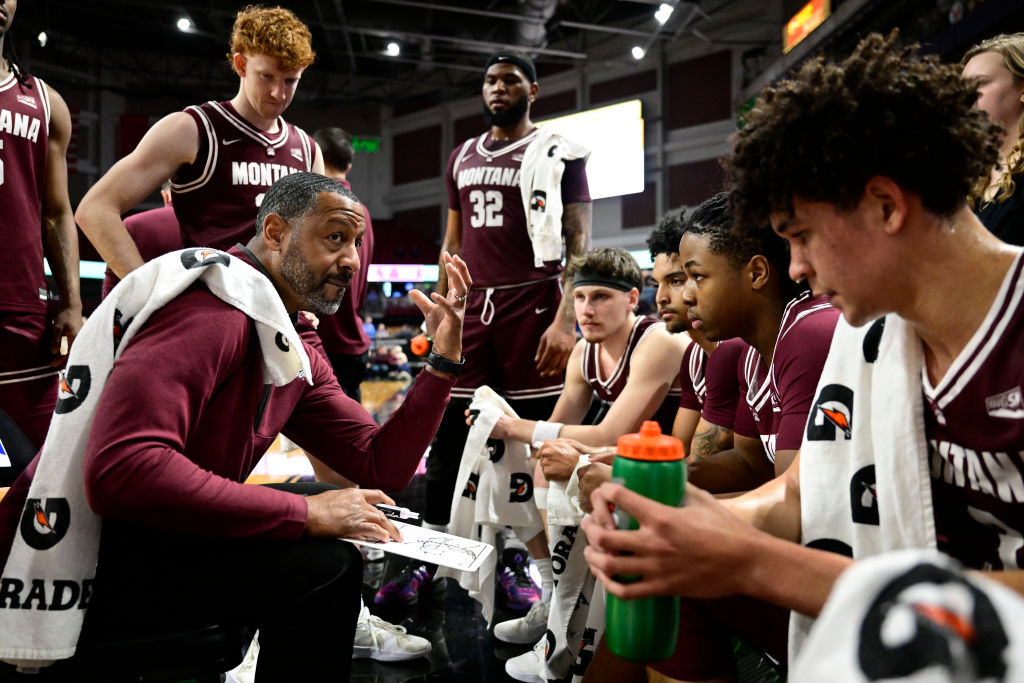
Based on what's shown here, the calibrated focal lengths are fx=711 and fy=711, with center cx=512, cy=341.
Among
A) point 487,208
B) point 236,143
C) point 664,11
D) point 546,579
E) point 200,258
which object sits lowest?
point 546,579

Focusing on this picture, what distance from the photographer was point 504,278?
10.1 feet

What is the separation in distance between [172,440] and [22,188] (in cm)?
162

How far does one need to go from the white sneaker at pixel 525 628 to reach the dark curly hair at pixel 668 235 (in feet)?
4.42

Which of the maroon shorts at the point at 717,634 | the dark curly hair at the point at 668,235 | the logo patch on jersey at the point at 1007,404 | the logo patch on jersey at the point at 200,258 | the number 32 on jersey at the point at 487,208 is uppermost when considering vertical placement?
the number 32 on jersey at the point at 487,208

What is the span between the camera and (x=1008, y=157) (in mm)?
2139

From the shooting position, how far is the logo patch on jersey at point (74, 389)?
1.36 m

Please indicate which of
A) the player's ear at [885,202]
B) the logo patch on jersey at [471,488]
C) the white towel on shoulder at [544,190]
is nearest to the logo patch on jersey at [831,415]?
the player's ear at [885,202]

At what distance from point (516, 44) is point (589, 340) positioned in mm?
12824

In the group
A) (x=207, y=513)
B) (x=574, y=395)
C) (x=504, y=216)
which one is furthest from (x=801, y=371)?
(x=504, y=216)

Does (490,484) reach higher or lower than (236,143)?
lower

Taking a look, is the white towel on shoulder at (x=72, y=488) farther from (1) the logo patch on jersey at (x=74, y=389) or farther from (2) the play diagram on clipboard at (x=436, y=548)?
(2) the play diagram on clipboard at (x=436, y=548)

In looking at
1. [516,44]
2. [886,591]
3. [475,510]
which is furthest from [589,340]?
[516,44]

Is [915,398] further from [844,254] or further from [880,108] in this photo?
[880,108]

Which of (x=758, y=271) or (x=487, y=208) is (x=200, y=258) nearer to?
(x=758, y=271)
